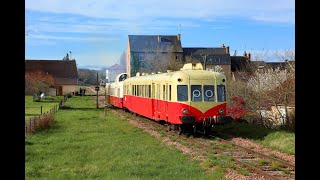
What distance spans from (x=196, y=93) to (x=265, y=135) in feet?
11.1

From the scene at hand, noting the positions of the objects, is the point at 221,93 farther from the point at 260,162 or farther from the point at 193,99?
the point at 260,162

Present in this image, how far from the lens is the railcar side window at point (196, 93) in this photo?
1759 centimetres

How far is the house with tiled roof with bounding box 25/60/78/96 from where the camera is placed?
88.2 meters

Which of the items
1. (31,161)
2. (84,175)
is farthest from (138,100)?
(84,175)

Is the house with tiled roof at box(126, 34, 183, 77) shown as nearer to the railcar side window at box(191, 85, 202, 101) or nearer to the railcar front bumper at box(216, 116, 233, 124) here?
the railcar side window at box(191, 85, 202, 101)

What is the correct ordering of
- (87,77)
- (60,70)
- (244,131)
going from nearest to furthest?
(244,131), (60,70), (87,77)

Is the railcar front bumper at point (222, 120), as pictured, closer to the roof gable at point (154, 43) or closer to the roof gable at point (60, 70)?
the roof gable at point (154, 43)

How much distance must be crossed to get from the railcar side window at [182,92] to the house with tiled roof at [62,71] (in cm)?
7145

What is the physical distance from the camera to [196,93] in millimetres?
17719

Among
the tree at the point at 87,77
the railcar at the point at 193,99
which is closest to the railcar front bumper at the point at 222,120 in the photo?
the railcar at the point at 193,99

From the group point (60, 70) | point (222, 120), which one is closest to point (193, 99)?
point (222, 120)
